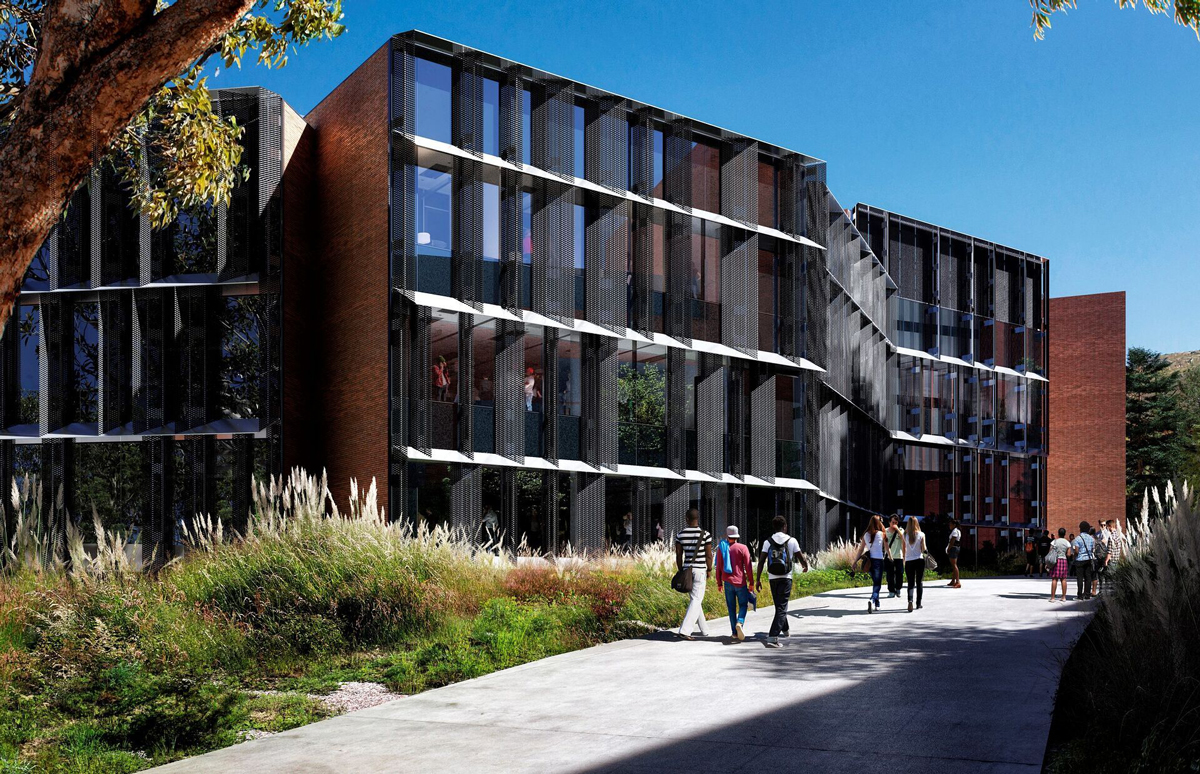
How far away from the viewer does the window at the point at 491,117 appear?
83.6ft

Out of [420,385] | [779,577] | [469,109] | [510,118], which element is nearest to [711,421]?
[420,385]

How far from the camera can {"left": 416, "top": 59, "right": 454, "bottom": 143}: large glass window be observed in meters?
24.5

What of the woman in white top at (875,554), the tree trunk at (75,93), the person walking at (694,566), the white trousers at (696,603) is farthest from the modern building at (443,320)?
the tree trunk at (75,93)

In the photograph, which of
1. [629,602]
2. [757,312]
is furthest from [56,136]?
[757,312]

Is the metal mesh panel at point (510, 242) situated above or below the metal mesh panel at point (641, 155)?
below

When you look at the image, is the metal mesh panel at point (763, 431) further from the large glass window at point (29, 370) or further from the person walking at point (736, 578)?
the large glass window at point (29, 370)

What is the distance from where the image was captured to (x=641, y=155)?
93.0ft

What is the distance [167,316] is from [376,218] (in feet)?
17.7

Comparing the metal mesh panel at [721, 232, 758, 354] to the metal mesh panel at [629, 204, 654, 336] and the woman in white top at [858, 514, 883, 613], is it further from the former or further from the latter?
the woman in white top at [858, 514, 883, 613]

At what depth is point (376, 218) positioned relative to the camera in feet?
80.0

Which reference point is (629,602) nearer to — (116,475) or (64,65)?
(64,65)

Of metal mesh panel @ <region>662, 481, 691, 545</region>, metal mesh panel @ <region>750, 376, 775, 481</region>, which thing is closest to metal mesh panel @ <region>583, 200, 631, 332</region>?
metal mesh panel @ <region>662, 481, 691, 545</region>

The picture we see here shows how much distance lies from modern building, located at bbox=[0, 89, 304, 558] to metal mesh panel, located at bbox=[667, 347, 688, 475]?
904 cm

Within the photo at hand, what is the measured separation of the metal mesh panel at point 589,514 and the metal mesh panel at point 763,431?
16.9 feet
